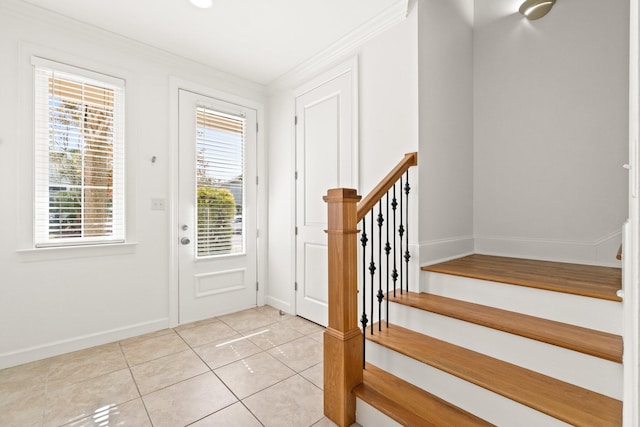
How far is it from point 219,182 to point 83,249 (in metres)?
1.38

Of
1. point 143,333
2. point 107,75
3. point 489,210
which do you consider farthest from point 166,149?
point 489,210

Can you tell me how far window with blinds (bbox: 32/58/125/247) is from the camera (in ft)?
8.08

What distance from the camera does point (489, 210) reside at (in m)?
2.90

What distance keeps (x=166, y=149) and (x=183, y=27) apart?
1.12m

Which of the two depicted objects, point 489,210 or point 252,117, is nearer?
point 489,210

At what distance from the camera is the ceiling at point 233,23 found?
7.82 ft

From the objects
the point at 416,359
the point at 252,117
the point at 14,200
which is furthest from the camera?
the point at 252,117

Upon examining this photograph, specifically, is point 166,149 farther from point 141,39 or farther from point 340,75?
point 340,75

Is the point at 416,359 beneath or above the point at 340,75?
beneath

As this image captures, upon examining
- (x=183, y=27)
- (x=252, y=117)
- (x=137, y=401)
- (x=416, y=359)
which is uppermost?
(x=183, y=27)

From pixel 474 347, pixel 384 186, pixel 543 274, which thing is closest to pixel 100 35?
pixel 384 186

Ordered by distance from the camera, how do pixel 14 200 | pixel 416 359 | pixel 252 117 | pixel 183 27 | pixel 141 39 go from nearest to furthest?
pixel 416 359
pixel 14 200
pixel 183 27
pixel 141 39
pixel 252 117

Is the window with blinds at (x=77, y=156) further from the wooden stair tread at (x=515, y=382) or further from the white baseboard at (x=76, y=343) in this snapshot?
the wooden stair tread at (x=515, y=382)

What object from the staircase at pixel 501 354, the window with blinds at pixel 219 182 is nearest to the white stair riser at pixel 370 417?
the staircase at pixel 501 354
